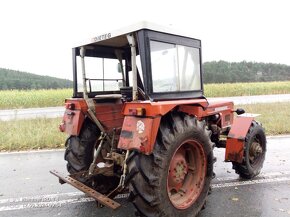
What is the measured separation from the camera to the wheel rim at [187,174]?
3.58 metres

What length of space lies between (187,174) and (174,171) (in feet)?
1.16

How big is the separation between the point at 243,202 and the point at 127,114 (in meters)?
2.08

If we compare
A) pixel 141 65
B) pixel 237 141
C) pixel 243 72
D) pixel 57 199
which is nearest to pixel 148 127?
pixel 141 65

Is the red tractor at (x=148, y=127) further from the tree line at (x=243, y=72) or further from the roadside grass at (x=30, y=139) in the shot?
the tree line at (x=243, y=72)

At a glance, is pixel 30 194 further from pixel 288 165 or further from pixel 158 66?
pixel 288 165

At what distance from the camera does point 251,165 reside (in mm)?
5004

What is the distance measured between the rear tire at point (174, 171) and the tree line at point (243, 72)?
46787 mm

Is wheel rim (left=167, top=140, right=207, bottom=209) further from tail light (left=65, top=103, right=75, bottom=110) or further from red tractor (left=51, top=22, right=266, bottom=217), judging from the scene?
tail light (left=65, top=103, right=75, bottom=110)

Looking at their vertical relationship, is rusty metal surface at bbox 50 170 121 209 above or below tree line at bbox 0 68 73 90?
below

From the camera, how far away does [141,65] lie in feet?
10.9

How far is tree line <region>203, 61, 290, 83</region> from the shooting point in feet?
181

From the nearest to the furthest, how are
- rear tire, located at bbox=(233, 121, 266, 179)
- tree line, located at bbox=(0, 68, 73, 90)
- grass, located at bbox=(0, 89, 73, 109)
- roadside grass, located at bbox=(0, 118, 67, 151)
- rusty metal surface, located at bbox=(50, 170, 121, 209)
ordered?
rusty metal surface, located at bbox=(50, 170, 121, 209), rear tire, located at bbox=(233, 121, 266, 179), roadside grass, located at bbox=(0, 118, 67, 151), grass, located at bbox=(0, 89, 73, 109), tree line, located at bbox=(0, 68, 73, 90)

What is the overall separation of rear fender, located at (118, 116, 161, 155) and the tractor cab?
1.04ft

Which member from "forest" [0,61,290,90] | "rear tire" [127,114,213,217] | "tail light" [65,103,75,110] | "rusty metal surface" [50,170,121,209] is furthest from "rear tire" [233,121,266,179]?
"forest" [0,61,290,90]
